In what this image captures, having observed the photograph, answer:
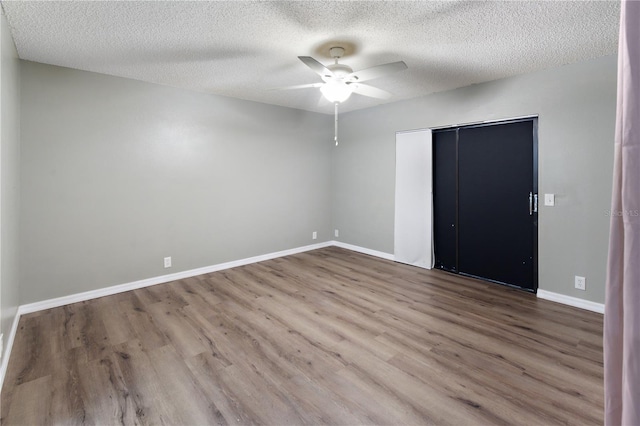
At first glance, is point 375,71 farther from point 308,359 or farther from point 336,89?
point 308,359

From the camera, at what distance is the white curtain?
585 millimetres

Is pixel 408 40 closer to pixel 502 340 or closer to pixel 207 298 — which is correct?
pixel 502 340

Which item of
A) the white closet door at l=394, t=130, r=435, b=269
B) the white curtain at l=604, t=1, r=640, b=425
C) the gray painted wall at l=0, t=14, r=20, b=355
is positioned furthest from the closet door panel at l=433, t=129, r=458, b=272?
the gray painted wall at l=0, t=14, r=20, b=355

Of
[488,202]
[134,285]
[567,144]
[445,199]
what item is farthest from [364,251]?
[134,285]

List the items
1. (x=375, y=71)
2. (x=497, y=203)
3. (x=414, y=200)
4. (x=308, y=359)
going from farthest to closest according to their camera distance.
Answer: (x=414, y=200) < (x=497, y=203) < (x=375, y=71) < (x=308, y=359)

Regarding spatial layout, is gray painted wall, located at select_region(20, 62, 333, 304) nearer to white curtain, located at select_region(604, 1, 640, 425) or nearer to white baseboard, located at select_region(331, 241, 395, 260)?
white baseboard, located at select_region(331, 241, 395, 260)

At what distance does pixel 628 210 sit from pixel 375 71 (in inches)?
92.3

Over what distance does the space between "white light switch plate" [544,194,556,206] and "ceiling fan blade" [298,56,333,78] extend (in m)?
2.71

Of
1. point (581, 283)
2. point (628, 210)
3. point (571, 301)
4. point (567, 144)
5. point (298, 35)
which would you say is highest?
point (298, 35)

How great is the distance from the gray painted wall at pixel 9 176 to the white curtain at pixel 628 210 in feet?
10.1

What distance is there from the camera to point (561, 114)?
320cm

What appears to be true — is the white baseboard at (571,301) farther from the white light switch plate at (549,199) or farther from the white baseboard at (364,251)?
the white baseboard at (364,251)

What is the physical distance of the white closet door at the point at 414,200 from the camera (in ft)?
14.6

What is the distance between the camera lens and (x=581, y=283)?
3143mm
